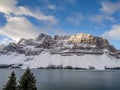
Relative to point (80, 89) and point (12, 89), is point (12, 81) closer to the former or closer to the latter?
point (12, 89)

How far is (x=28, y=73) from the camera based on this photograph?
28.7 metres

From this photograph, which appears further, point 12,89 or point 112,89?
point 112,89

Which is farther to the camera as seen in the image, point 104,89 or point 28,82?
point 104,89

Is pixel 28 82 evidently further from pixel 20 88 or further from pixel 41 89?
pixel 41 89

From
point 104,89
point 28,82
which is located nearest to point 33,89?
point 28,82

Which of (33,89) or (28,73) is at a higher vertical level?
(28,73)

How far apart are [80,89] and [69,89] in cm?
405

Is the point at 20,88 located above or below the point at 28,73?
below

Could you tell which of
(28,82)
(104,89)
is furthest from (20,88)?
(104,89)

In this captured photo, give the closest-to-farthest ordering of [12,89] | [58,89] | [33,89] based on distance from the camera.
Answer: [33,89] < [12,89] < [58,89]

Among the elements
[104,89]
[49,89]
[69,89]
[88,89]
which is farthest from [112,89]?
[49,89]

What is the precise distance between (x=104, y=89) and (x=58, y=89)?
17.3 m

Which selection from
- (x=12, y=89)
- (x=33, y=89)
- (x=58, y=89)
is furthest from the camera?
(x=58, y=89)

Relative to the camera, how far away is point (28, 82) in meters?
28.3
